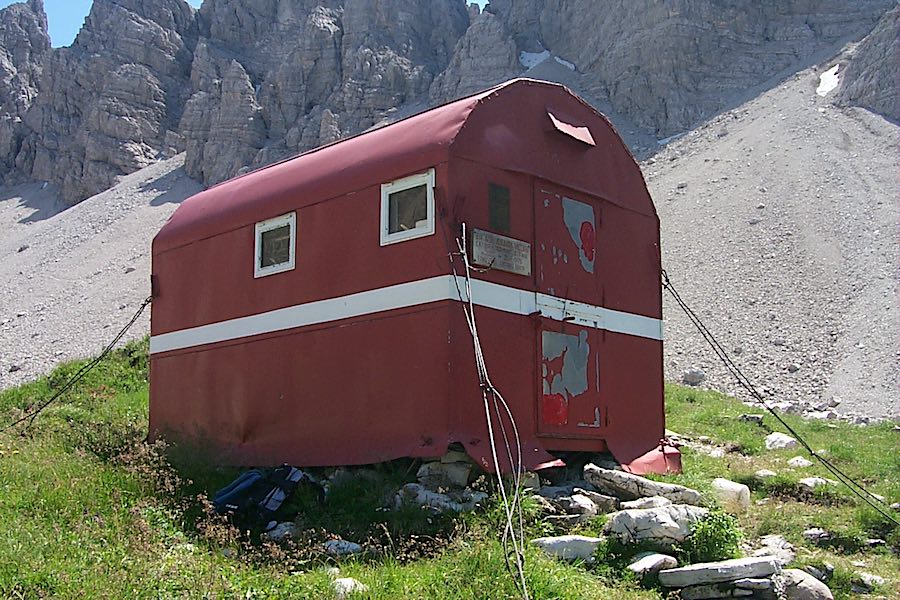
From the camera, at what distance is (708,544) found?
8188mm

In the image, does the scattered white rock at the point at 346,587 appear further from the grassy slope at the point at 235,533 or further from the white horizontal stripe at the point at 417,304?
the white horizontal stripe at the point at 417,304

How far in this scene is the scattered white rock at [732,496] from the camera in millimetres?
10570

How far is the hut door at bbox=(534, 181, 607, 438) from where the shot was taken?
10766 millimetres

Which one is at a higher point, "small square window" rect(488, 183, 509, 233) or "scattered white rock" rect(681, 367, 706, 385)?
"small square window" rect(488, 183, 509, 233)

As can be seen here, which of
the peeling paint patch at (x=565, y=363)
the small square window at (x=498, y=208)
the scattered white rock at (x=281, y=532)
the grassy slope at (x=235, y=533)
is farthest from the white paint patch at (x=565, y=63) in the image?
the scattered white rock at (x=281, y=532)

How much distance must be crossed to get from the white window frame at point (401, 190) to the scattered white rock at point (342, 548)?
339cm

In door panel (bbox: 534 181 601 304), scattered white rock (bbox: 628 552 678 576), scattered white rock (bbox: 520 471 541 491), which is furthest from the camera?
door panel (bbox: 534 181 601 304)

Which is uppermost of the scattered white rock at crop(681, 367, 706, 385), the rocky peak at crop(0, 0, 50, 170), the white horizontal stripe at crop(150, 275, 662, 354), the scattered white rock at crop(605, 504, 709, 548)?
the rocky peak at crop(0, 0, 50, 170)

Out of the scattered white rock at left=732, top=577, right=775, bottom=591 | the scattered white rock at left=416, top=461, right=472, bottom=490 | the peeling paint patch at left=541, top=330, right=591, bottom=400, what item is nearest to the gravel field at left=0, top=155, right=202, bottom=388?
the peeling paint patch at left=541, top=330, right=591, bottom=400

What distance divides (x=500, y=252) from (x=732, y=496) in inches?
152

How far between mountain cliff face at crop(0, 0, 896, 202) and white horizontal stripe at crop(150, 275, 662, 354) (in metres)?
40.1

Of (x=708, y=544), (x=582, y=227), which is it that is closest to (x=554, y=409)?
(x=582, y=227)

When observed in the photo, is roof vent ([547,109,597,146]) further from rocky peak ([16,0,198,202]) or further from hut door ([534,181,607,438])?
rocky peak ([16,0,198,202])

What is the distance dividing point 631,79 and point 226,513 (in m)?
51.2
